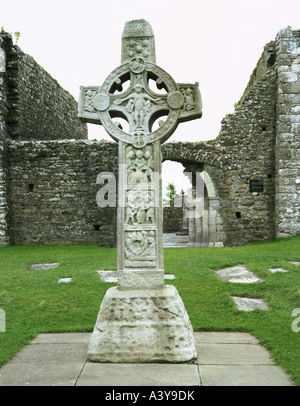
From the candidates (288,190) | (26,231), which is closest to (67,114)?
(26,231)

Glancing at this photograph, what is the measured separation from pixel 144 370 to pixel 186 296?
2.36 meters

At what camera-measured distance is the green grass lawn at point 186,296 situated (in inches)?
150

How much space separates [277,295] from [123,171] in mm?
2827

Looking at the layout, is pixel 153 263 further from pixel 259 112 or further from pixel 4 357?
pixel 259 112

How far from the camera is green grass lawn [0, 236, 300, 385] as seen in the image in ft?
12.5

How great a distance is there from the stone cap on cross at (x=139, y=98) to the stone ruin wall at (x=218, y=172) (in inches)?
294

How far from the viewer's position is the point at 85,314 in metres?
4.54

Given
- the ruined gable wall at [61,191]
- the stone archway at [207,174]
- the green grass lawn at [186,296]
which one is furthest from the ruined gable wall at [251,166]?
the ruined gable wall at [61,191]

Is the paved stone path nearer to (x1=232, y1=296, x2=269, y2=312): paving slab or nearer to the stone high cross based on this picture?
the stone high cross

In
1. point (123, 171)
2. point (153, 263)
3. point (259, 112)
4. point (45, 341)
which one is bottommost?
point (45, 341)

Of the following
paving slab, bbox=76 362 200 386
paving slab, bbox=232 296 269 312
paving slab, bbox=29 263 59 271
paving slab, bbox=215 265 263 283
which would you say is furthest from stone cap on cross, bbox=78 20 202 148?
paving slab, bbox=29 263 59 271

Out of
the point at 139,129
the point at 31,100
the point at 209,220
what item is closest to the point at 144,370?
the point at 139,129
